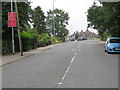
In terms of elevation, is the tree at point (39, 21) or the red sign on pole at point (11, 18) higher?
the tree at point (39, 21)

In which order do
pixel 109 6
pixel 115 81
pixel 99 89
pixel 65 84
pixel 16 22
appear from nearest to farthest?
pixel 99 89
pixel 65 84
pixel 115 81
pixel 16 22
pixel 109 6

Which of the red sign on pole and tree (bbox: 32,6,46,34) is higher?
tree (bbox: 32,6,46,34)

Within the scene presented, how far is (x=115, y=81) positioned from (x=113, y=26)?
947 inches

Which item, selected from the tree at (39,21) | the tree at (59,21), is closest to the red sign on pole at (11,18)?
the tree at (39,21)

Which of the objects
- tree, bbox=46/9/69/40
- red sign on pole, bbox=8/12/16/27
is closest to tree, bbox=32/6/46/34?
tree, bbox=46/9/69/40

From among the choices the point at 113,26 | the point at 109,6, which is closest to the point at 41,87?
the point at 109,6

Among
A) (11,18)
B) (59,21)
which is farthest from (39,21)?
(11,18)

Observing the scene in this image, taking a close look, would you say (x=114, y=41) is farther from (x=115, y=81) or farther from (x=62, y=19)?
(x=62, y=19)

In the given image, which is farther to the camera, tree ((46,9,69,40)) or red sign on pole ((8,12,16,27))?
tree ((46,9,69,40))

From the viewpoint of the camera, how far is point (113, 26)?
1220 inches

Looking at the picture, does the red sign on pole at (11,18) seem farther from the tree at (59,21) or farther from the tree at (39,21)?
the tree at (59,21)

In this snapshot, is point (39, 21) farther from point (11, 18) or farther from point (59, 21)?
point (11, 18)

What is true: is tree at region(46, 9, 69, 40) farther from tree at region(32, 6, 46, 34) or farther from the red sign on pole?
the red sign on pole

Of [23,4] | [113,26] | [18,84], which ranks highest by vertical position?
[23,4]
